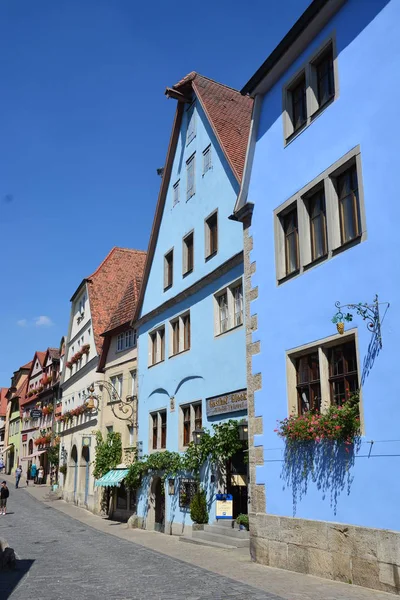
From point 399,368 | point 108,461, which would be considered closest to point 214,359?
point 399,368

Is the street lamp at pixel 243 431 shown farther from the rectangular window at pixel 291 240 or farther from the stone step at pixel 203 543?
the rectangular window at pixel 291 240

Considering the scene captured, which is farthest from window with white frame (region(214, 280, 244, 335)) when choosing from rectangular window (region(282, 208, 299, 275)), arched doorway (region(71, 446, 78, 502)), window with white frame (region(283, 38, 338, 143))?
arched doorway (region(71, 446, 78, 502))

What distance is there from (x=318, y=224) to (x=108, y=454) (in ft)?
62.5

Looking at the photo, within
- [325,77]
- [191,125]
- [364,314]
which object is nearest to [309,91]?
[325,77]

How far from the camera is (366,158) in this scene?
35.7 feet

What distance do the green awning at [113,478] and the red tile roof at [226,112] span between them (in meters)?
13.5

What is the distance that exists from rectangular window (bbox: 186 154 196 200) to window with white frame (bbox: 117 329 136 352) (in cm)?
914

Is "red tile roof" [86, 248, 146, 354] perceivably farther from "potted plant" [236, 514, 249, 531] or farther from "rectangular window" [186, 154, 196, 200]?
"potted plant" [236, 514, 249, 531]

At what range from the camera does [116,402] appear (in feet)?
96.8

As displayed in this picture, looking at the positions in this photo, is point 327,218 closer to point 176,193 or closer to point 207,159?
point 207,159

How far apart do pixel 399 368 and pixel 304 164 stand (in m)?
5.05

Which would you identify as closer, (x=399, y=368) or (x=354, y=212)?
(x=399, y=368)

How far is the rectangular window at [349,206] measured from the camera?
439 inches

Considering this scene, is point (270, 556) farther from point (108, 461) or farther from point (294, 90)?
point (108, 461)
